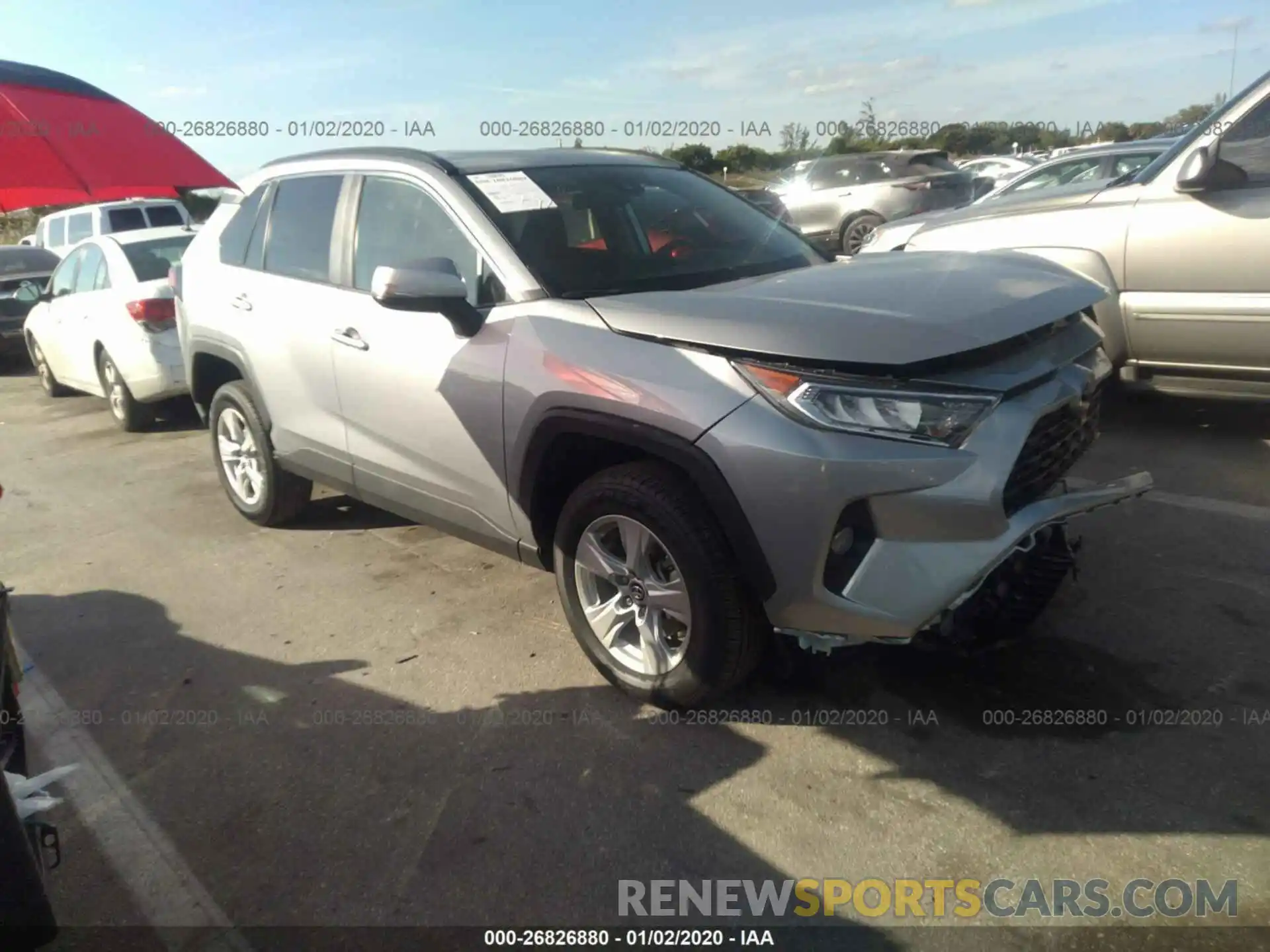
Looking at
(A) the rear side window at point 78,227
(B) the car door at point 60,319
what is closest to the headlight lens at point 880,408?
(B) the car door at point 60,319

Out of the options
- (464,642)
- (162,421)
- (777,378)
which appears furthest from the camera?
(162,421)

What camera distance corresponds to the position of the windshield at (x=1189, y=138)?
5062 millimetres

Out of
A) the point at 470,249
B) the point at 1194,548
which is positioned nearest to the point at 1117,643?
the point at 1194,548

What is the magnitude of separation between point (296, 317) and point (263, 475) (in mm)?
1141

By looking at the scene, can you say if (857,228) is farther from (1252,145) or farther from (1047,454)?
(1047,454)

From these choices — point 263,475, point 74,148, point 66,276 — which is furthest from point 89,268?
point 263,475

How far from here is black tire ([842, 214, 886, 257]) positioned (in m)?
13.8

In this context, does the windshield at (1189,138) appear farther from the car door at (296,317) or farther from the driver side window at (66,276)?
the driver side window at (66,276)

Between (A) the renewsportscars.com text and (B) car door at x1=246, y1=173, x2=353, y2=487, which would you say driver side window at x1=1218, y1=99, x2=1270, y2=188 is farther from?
(B) car door at x1=246, y1=173, x2=353, y2=487

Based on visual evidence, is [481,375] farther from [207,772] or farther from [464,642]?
[207,772]

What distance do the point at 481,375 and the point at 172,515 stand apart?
3.27 metres

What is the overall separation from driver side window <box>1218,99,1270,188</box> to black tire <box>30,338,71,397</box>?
10.1 m

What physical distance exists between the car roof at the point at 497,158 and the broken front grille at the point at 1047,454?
86.2 inches

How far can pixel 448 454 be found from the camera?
12.0 feet
